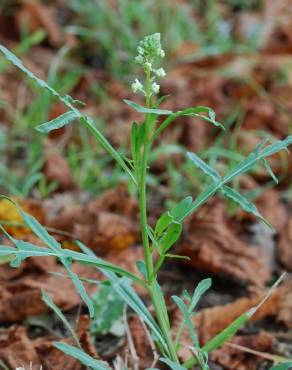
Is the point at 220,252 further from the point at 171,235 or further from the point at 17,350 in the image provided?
the point at 171,235

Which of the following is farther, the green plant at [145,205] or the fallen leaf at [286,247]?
the fallen leaf at [286,247]

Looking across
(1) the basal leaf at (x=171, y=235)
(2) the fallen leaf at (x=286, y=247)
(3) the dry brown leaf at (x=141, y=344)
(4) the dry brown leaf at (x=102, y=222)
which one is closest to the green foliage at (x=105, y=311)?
(3) the dry brown leaf at (x=141, y=344)

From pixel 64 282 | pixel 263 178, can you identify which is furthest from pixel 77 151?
pixel 64 282

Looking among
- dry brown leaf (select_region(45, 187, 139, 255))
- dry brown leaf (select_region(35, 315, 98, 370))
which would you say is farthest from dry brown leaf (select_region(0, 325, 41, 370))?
dry brown leaf (select_region(45, 187, 139, 255))

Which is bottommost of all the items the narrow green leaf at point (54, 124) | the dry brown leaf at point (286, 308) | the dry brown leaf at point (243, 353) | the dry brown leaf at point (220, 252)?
the dry brown leaf at point (286, 308)

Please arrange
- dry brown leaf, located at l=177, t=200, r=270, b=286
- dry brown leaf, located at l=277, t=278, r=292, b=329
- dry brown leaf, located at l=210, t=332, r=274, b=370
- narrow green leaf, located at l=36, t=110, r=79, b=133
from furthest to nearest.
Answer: dry brown leaf, located at l=177, t=200, r=270, b=286
dry brown leaf, located at l=277, t=278, r=292, b=329
dry brown leaf, located at l=210, t=332, r=274, b=370
narrow green leaf, located at l=36, t=110, r=79, b=133

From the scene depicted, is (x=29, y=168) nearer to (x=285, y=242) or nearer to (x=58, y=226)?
(x=58, y=226)

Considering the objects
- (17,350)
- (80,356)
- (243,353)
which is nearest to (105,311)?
(17,350)

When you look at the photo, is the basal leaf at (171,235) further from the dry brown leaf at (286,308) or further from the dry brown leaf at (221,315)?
the dry brown leaf at (286,308)

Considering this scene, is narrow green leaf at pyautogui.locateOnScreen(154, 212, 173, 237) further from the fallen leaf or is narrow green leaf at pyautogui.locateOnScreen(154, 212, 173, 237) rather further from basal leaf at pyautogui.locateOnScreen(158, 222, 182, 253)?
the fallen leaf
